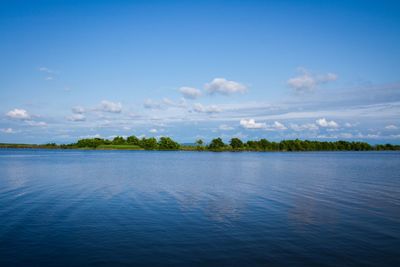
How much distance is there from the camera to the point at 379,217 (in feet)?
68.6

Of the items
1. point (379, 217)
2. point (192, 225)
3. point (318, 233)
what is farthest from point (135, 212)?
point (379, 217)

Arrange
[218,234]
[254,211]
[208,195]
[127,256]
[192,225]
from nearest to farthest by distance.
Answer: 1. [127,256]
2. [218,234]
3. [192,225]
4. [254,211]
5. [208,195]

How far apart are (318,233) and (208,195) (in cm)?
1403

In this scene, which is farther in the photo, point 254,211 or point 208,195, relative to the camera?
point 208,195

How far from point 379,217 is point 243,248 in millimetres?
11424

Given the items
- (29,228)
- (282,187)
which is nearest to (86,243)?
(29,228)

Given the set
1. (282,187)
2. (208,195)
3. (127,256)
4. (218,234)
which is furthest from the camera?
(282,187)

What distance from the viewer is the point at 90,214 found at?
70.1 ft

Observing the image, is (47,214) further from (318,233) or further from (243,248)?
(318,233)

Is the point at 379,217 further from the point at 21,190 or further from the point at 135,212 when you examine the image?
the point at 21,190

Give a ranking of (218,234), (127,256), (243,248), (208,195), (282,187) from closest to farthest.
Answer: (127,256) → (243,248) → (218,234) → (208,195) → (282,187)

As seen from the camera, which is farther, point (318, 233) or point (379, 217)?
point (379, 217)

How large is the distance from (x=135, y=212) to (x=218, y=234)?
7.62 m

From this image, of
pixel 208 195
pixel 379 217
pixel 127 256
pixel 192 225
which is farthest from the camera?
pixel 208 195
